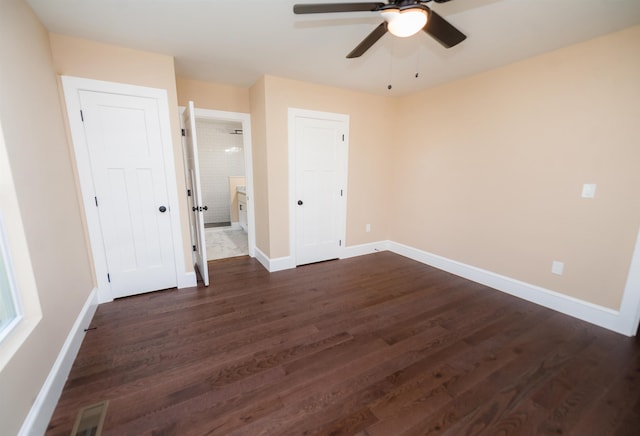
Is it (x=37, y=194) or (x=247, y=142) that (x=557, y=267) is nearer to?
(x=247, y=142)

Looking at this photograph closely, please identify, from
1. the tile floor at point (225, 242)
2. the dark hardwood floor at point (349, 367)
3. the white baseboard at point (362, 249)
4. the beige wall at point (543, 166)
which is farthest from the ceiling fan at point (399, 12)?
the tile floor at point (225, 242)

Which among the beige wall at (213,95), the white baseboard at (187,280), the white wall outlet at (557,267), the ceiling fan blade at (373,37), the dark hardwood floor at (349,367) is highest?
the beige wall at (213,95)

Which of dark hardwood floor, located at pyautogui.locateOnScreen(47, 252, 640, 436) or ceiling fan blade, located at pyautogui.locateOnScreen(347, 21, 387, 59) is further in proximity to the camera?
ceiling fan blade, located at pyautogui.locateOnScreen(347, 21, 387, 59)


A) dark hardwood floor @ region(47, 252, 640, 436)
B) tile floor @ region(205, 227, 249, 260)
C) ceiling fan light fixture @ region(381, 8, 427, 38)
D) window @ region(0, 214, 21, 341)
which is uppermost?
ceiling fan light fixture @ region(381, 8, 427, 38)

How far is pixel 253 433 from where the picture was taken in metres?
1.33

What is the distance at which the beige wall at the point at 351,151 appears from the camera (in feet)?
10.6

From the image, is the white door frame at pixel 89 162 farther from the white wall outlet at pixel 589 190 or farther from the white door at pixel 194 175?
the white wall outlet at pixel 589 190

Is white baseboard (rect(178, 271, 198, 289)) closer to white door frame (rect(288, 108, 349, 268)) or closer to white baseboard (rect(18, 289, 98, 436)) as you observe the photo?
white baseboard (rect(18, 289, 98, 436))

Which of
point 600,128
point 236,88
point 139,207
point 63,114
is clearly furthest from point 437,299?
point 63,114

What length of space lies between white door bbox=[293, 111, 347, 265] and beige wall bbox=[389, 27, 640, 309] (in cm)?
132

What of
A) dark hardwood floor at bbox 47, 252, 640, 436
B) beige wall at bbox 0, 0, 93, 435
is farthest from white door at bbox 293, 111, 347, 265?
beige wall at bbox 0, 0, 93, 435

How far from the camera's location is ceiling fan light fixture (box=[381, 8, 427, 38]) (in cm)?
137

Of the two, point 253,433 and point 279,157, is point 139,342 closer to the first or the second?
point 253,433

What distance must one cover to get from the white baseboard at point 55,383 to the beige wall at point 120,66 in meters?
1.36
